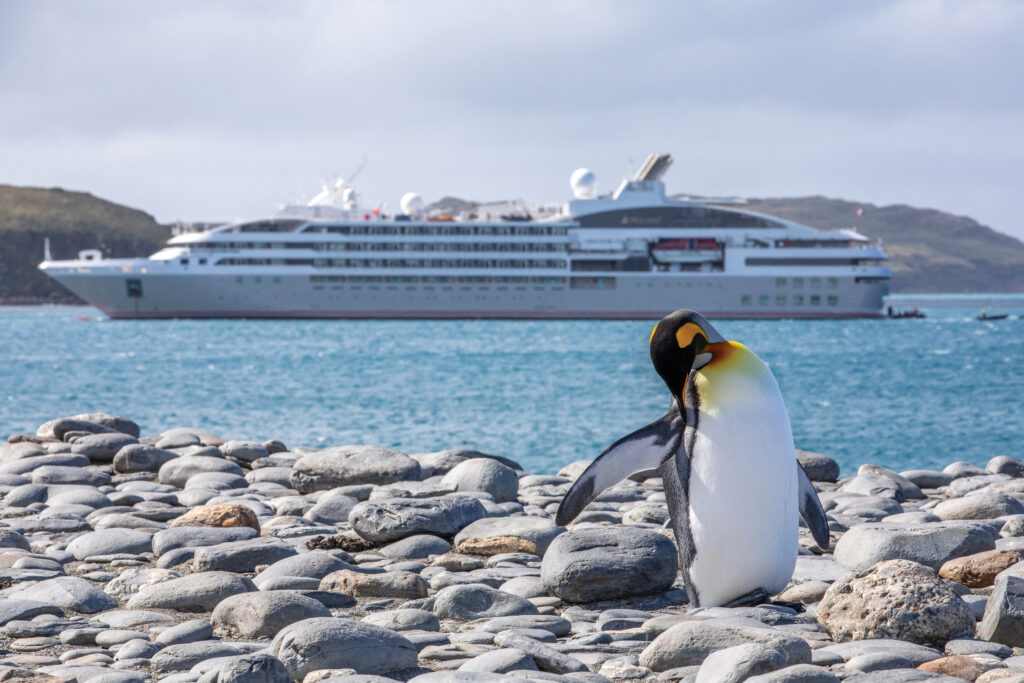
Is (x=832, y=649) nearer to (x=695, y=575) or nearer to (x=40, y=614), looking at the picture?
(x=695, y=575)

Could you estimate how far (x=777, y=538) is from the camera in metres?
4.40

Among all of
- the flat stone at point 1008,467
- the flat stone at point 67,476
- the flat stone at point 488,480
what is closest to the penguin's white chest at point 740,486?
the flat stone at point 488,480

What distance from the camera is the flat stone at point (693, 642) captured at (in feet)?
11.7

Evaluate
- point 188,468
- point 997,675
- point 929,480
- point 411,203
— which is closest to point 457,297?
point 411,203

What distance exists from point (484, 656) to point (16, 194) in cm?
18749

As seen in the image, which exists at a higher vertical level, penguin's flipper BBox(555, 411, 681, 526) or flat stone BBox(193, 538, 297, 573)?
penguin's flipper BBox(555, 411, 681, 526)

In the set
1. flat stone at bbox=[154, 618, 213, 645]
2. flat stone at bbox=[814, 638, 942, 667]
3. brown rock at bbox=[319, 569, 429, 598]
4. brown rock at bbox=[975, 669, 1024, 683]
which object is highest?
brown rock at bbox=[975, 669, 1024, 683]

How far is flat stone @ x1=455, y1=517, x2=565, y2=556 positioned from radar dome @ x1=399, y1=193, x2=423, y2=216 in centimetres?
7082

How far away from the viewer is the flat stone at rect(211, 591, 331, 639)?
3992mm

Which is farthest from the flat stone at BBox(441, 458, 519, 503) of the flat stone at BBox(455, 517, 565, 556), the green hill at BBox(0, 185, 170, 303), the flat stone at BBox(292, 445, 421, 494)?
the green hill at BBox(0, 185, 170, 303)

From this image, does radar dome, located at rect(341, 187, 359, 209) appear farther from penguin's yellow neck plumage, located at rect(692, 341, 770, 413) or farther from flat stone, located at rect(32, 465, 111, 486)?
penguin's yellow neck plumage, located at rect(692, 341, 770, 413)

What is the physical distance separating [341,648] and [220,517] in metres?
2.55

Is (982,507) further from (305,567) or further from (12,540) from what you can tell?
(12,540)

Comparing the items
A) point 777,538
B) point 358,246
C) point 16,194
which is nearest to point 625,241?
point 358,246
